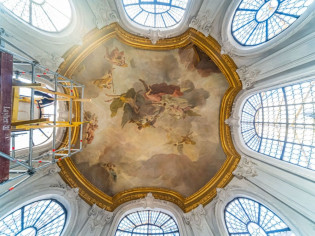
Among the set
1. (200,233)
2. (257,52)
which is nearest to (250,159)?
(200,233)

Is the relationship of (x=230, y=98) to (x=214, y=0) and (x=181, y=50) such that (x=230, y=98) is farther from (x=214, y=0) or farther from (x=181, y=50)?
(x=214, y=0)

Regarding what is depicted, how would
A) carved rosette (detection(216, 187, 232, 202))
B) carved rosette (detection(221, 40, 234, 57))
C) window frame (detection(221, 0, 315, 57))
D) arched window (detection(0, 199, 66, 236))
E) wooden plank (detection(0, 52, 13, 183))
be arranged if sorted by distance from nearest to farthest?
1. wooden plank (detection(0, 52, 13, 183))
2. window frame (detection(221, 0, 315, 57))
3. arched window (detection(0, 199, 66, 236))
4. carved rosette (detection(221, 40, 234, 57))
5. carved rosette (detection(216, 187, 232, 202))

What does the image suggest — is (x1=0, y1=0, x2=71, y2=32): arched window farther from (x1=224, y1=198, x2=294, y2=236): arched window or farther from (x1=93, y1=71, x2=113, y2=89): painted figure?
(x1=224, y1=198, x2=294, y2=236): arched window

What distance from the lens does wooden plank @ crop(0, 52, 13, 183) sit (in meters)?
3.77

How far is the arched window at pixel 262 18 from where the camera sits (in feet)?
24.0

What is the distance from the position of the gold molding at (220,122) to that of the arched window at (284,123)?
125 centimetres

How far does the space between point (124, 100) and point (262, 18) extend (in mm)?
8914

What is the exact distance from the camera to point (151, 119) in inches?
520

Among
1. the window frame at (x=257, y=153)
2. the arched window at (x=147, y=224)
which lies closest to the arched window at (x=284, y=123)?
the window frame at (x=257, y=153)

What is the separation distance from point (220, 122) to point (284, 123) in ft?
12.4

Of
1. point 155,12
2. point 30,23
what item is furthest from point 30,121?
point 155,12

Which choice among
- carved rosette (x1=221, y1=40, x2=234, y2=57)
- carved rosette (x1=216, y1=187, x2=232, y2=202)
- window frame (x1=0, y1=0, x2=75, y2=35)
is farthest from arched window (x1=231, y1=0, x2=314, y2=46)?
carved rosette (x1=216, y1=187, x2=232, y2=202)

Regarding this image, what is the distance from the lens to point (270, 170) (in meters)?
8.70

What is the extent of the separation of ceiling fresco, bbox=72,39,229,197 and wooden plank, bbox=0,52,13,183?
692 cm
